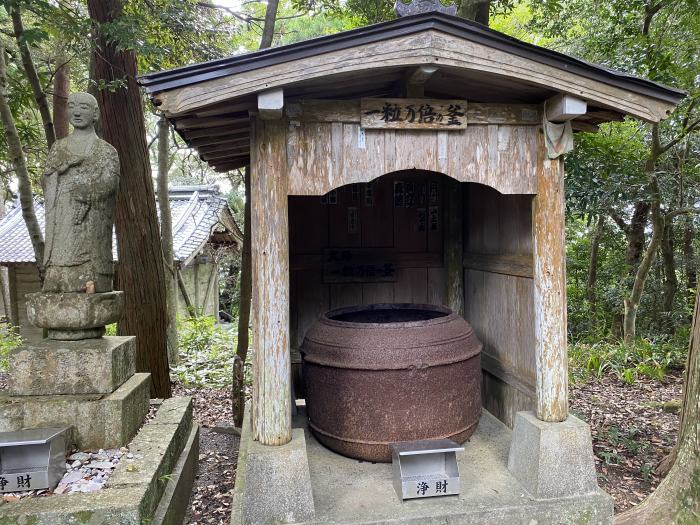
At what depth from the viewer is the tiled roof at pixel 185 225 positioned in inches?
463

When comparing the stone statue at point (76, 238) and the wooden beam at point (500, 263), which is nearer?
the stone statue at point (76, 238)

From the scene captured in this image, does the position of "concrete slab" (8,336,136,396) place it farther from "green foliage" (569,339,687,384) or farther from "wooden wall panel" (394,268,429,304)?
"green foliage" (569,339,687,384)

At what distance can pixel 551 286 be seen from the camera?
3.41 m

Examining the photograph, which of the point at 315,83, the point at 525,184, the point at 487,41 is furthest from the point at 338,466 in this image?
the point at 487,41

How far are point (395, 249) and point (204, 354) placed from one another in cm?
666

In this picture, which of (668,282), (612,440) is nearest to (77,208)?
(612,440)

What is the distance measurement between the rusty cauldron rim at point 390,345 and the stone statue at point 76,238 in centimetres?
175

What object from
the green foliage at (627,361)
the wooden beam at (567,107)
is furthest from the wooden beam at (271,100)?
the green foliage at (627,361)

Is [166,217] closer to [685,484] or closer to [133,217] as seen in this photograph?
[133,217]

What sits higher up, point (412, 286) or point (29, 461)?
point (412, 286)

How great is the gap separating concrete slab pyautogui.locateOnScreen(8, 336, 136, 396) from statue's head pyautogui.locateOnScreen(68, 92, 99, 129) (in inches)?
68.9

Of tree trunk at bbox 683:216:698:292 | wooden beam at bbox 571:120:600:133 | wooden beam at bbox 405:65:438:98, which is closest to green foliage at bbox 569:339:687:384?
tree trunk at bbox 683:216:698:292

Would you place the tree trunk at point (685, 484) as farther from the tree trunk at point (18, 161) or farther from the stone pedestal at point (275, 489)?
the tree trunk at point (18, 161)

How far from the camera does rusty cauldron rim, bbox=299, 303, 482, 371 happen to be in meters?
3.52
